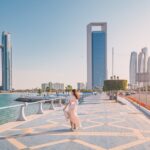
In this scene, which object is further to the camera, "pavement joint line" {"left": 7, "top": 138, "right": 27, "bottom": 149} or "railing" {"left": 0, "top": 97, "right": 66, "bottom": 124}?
Answer: "railing" {"left": 0, "top": 97, "right": 66, "bottom": 124}

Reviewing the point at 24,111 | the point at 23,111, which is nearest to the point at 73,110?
the point at 23,111

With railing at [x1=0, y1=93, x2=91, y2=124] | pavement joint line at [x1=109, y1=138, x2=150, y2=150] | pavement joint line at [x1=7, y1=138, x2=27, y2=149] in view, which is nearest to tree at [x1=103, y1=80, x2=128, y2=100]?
railing at [x1=0, y1=93, x2=91, y2=124]

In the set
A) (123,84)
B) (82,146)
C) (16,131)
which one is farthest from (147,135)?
(123,84)

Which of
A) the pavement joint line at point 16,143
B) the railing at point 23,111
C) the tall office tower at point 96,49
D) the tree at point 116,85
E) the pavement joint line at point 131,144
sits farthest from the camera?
the tall office tower at point 96,49

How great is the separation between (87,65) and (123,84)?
149 metres

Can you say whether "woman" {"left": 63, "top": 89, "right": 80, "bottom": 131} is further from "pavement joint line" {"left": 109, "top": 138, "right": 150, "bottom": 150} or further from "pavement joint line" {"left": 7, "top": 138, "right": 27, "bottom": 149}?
"pavement joint line" {"left": 109, "top": 138, "right": 150, "bottom": 150}

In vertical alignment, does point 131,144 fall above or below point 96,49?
below

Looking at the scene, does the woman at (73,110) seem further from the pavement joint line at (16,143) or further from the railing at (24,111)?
the railing at (24,111)

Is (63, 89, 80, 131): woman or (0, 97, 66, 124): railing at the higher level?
(63, 89, 80, 131): woman

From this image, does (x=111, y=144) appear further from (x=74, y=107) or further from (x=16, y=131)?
(x=16, y=131)

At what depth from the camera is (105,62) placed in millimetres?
199250

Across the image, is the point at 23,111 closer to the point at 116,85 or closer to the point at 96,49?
the point at 116,85

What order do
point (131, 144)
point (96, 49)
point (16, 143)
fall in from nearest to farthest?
point (131, 144)
point (16, 143)
point (96, 49)

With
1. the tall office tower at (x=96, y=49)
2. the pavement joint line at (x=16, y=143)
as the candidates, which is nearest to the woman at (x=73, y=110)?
the pavement joint line at (x=16, y=143)
